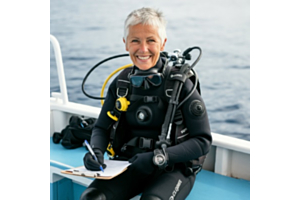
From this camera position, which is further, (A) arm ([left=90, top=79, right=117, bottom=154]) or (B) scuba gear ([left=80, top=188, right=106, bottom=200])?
(A) arm ([left=90, top=79, right=117, bottom=154])

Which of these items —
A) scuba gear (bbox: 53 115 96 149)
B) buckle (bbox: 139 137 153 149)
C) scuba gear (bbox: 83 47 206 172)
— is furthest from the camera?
scuba gear (bbox: 53 115 96 149)

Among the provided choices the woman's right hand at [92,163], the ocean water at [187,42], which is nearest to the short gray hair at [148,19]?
the woman's right hand at [92,163]

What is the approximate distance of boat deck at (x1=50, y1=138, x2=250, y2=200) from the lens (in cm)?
178

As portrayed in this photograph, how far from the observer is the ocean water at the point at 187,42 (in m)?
13.6

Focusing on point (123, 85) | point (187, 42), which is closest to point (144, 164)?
point (123, 85)

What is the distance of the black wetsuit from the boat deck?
0.18m

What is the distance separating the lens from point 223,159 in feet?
6.72

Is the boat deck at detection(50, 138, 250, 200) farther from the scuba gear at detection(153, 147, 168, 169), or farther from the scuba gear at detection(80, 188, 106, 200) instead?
the scuba gear at detection(80, 188, 106, 200)

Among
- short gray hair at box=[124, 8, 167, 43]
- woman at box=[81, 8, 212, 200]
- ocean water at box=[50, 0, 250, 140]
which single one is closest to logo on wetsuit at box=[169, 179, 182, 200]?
woman at box=[81, 8, 212, 200]

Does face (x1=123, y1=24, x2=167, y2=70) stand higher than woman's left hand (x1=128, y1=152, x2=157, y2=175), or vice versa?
face (x1=123, y1=24, x2=167, y2=70)

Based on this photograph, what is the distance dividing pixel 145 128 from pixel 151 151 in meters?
0.12

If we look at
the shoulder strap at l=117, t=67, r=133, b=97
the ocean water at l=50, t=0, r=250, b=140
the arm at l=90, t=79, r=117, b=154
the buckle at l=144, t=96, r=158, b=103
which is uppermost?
the ocean water at l=50, t=0, r=250, b=140

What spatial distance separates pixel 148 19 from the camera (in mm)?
1580
